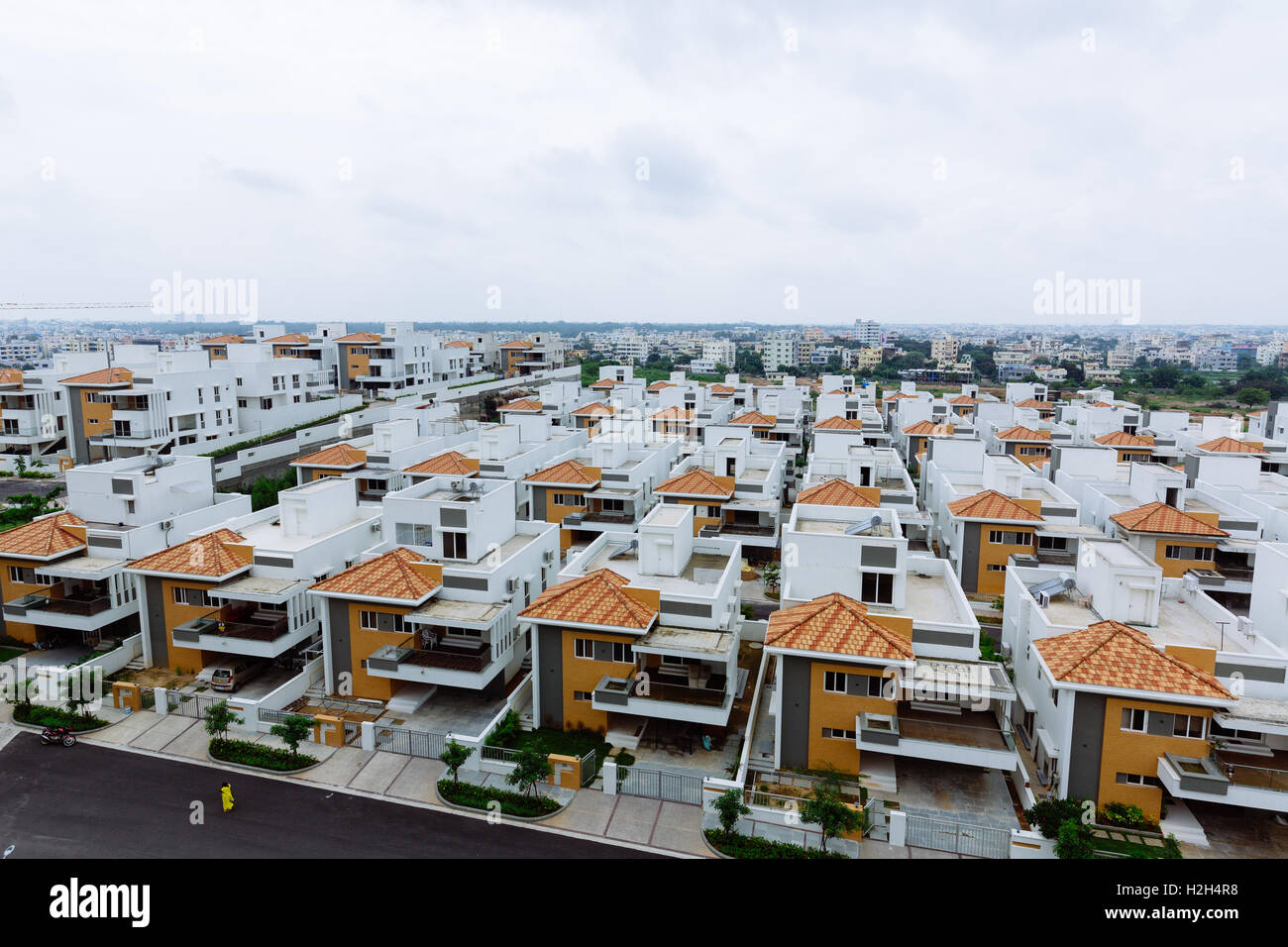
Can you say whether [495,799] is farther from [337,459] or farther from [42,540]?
[337,459]

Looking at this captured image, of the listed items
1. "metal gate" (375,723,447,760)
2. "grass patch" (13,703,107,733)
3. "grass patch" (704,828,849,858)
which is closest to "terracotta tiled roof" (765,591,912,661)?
"grass patch" (704,828,849,858)

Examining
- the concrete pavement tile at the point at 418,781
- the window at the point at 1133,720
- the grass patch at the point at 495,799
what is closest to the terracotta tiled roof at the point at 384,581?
the concrete pavement tile at the point at 418,781

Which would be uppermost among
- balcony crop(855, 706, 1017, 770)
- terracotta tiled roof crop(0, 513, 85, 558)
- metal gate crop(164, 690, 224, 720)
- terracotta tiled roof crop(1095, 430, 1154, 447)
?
terracotta tiled roof crop(1095, 430, 1154, 447)

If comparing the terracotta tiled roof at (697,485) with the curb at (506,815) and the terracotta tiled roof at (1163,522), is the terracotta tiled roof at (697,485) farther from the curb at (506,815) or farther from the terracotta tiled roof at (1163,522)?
the curb at (506,815)

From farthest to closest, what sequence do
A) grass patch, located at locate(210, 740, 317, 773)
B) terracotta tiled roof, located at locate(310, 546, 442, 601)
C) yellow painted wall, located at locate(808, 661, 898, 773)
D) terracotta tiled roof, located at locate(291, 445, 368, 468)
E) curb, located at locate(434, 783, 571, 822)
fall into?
terracotta tiled roof, located at locate(291, 445, 368, 468)
terracotta tiled roof, located at locate(310, 546, 442, 601)
grass patch, located at locate(210, 740, 317, 773)
yellow painted wall, located at locate(808, 661, 898, 773)
curb, located at locate(434, 783, 571, 822)

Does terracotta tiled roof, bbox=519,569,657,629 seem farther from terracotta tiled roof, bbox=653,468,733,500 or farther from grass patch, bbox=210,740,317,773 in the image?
terracotta tiled roof, bbox=653,468,733,500
